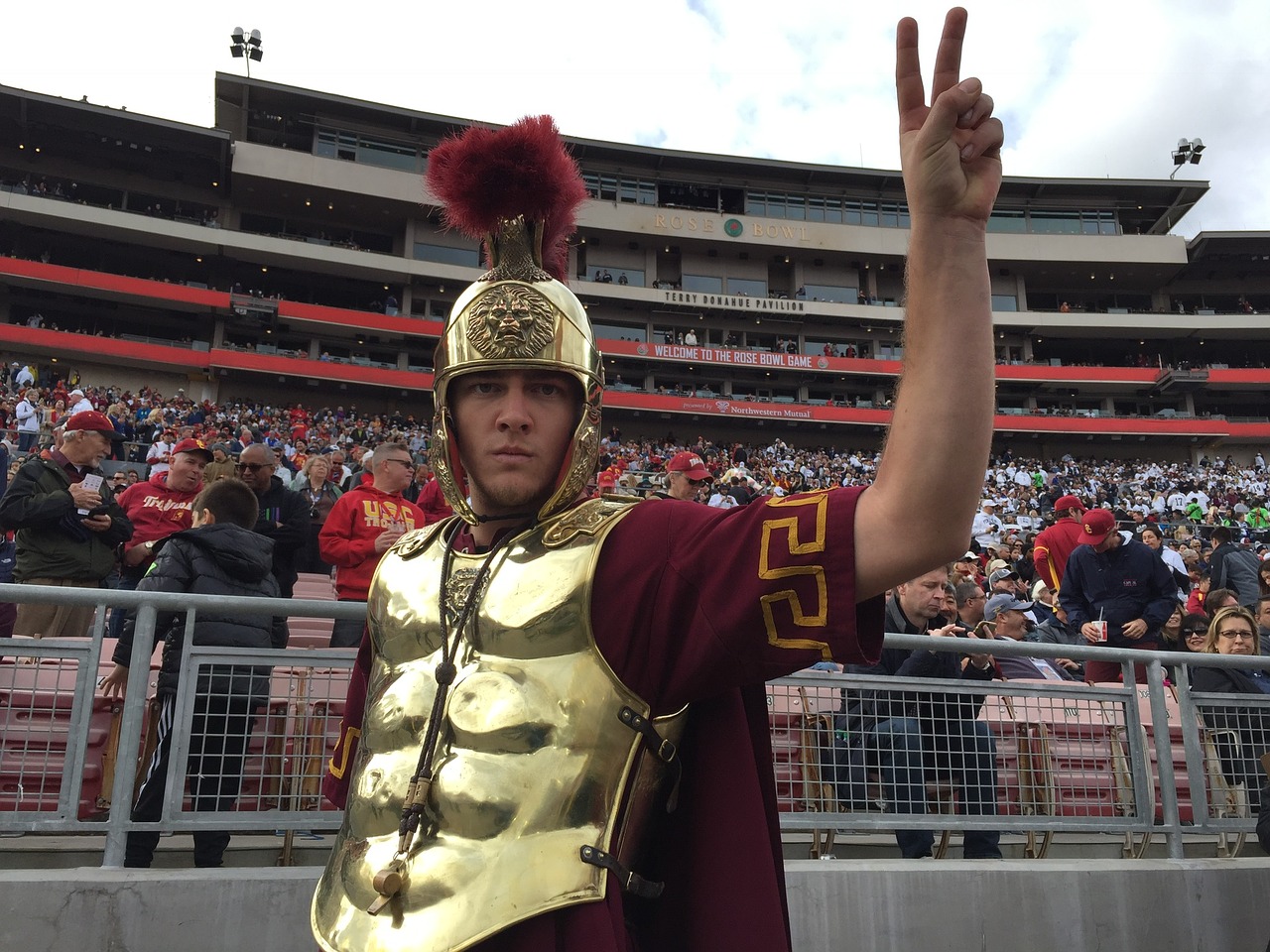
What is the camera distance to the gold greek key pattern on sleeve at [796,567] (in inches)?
50.9

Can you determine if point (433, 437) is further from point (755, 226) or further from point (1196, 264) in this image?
point (1196, 264)

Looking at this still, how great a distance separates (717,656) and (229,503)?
3.59 m

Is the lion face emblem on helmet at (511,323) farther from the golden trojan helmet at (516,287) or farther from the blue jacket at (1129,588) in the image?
the blue jacket at (1129,588)

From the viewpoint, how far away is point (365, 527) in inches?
212

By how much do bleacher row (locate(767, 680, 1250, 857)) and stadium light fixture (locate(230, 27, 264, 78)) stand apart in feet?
167

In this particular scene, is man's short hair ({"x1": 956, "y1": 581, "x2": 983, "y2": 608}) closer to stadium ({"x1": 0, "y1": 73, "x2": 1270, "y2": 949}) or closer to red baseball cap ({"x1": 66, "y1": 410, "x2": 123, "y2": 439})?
red baseball cap ({"x1": 66, "y1": 410, "x2": 123, "y2": 439})

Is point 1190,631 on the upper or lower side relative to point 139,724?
upper

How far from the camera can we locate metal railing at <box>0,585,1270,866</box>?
10.2 ft

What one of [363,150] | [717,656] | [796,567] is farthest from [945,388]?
[363,150]

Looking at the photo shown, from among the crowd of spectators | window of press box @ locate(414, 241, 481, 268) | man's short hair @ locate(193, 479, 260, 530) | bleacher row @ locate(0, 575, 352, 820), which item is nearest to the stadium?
window of press box @ locate(414, 241, 481, 268)

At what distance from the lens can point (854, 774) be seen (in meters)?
3.81

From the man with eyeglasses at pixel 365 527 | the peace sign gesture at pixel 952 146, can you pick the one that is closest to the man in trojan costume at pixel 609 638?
the peace sign gesture at pixel 952 146

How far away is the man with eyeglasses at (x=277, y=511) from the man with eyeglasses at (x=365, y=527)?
1.72 ft

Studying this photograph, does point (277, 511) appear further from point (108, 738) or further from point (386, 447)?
point (108, 738)
